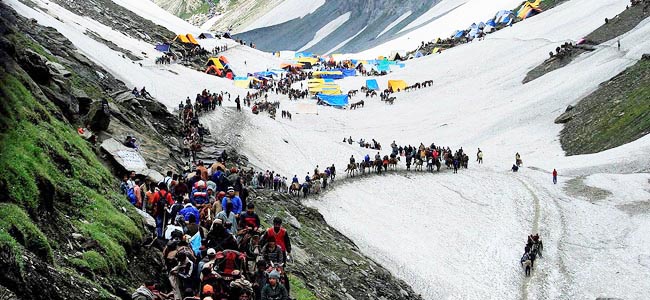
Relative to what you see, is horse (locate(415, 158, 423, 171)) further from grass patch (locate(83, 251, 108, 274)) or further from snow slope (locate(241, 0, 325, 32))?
snow slope (locate(241, 0, 325, 32))

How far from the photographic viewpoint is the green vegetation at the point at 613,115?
4909cm

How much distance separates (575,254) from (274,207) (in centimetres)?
1459

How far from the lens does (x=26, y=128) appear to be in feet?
43.9

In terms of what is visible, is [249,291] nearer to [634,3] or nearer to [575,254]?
[575,254]

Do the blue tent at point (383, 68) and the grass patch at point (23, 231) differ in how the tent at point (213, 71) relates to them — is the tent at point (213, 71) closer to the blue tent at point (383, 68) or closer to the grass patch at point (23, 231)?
the blue tent at point (383, 68)

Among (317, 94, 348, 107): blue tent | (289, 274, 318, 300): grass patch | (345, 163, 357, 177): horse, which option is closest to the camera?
(289, 274, 318, 300): grass patch

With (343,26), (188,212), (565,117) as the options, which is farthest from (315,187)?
(343,26)

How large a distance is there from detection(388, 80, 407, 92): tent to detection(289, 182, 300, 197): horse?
49.2 metres

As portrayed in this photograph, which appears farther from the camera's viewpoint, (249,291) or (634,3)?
(634,3)

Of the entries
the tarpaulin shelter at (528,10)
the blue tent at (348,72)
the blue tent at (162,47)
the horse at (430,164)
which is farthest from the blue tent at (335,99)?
the tarpaulin shelter at (528,10)

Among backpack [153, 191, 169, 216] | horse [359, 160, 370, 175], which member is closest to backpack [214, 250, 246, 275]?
backpack [153, 191, 169, 216]

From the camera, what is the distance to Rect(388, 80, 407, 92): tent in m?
81.8

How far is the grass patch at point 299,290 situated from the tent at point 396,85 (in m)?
64.9

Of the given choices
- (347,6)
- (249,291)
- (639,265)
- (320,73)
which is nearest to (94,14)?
(320,73)
